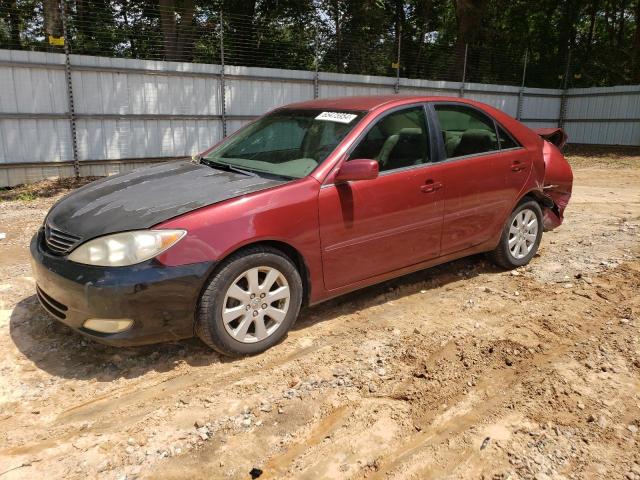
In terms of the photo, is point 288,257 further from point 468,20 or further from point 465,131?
point 468,20

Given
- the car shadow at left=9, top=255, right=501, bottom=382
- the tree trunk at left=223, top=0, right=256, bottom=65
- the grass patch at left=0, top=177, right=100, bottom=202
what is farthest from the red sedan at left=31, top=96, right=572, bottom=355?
the tree trunk at left=223, top=0, right=256, bottom=65

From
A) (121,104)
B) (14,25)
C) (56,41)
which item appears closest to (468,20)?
(121,104)

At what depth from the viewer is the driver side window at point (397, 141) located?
3891 millimetres

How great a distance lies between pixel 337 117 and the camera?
4.05 m

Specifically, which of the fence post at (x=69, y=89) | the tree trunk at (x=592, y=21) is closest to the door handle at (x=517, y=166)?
the fence post at (x=69, y=89)

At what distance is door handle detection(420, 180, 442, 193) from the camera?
409 cm

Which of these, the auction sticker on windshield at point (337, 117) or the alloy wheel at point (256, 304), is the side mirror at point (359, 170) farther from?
the alloy wheel at point (256, 304)

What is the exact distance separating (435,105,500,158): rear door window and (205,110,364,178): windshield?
841mm

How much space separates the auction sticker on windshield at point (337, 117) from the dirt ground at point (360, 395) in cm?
143

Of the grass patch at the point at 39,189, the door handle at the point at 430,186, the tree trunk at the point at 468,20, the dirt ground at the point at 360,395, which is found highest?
the tree trunk at the point at 468,20

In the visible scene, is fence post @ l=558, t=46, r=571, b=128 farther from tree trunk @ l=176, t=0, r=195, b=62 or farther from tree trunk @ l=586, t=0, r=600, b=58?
tree trunk @ l=176, t=0, r=195, b=62

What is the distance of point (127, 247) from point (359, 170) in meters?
1.52

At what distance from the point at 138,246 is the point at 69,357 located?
99 centimetres

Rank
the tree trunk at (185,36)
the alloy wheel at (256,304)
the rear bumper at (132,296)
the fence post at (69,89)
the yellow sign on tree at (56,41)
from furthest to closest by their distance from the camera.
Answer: the tree trunk at (185,36)
the fence post at (69,89)
the yellow sign on tree at (56,41)
the alloy wheel at (256,304)
the rear bumper at (132,296)
